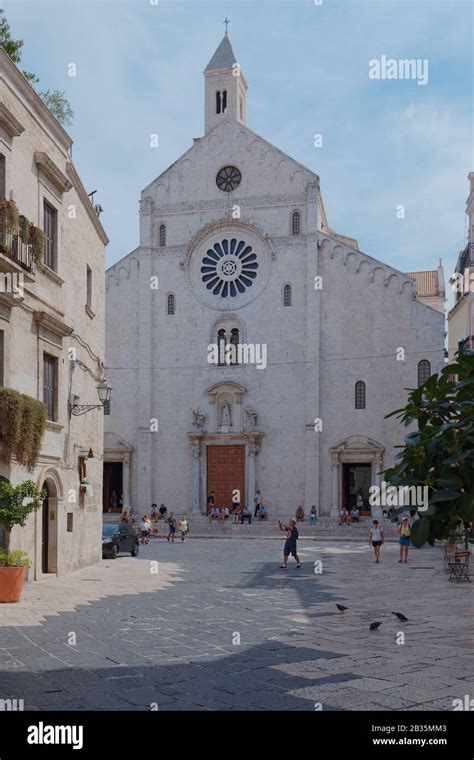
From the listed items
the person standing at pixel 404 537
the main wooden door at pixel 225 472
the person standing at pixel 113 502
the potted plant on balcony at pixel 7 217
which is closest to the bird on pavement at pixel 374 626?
the potted plant on balcony at pixel 7 217

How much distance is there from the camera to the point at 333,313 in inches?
1689

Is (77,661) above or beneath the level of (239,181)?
beneath

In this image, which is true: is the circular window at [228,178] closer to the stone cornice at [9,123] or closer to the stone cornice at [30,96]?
the stone cornice at [30,96]

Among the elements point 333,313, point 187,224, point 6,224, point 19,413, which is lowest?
point 19,413

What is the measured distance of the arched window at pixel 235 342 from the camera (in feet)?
145

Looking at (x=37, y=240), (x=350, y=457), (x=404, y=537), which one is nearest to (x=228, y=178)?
(x=350, y=457)

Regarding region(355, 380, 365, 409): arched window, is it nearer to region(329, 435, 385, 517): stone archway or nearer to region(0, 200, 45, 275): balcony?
region(329, 435, 385, 517): stone archway

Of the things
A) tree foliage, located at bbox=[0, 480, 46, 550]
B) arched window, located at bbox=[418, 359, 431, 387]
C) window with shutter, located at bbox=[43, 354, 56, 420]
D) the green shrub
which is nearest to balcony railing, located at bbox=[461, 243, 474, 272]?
arched window, located at bbox=[418, 359, 431, 387]

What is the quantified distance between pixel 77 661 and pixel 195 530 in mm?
31736

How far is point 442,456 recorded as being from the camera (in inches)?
218

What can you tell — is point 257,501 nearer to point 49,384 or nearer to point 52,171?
point 49,384

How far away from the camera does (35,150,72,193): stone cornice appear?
16953mm
